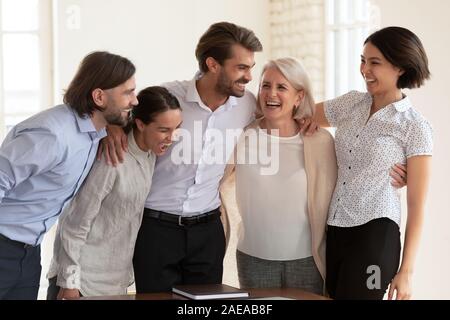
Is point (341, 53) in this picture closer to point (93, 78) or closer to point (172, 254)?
point (172, 254)

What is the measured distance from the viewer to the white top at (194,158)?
3096mm

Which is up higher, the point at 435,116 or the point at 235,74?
the point at 235,74

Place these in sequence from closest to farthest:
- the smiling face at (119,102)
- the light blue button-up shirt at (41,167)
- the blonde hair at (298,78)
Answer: the light blue button-up shirt at (41,167)
the smiling face at (119,102)
the blonde hair at (298,78)

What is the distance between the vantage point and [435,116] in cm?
427

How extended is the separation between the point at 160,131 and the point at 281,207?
22.3 inches

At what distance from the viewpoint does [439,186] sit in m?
4.28

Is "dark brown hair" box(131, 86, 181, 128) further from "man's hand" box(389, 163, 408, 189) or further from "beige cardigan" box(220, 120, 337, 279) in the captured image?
"man's hand" box(389, 163, 408, 189)

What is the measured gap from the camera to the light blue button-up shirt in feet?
8.38

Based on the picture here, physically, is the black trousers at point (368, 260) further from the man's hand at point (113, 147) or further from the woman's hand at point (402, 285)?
the man's hand at point (113, 147)

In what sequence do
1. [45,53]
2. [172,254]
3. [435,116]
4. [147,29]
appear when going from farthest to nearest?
1. [147,29]
2. [45,53]
3. [435,116]
4. [172,254]

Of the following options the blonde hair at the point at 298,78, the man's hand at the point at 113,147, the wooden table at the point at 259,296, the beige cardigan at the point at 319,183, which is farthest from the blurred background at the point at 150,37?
the wooden table at the point at 259,296

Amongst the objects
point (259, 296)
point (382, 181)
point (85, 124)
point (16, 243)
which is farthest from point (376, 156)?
point (16, 243)

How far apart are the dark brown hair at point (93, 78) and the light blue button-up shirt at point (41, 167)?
0.04 m
